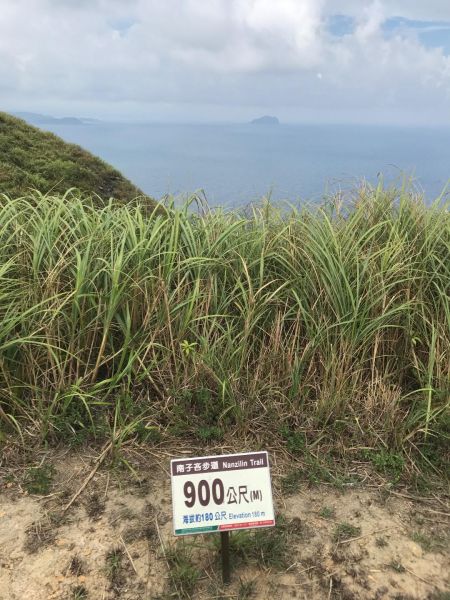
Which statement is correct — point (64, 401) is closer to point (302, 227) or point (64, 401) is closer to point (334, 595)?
point (334, 595)

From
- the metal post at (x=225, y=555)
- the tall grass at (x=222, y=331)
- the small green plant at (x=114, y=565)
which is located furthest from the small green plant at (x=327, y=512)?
the small green plant at (x=114, y=565)

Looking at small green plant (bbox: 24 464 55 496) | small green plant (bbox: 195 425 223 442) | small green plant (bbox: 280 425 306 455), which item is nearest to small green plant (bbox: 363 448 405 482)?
small green plant (bbox: 280 425 306 455)

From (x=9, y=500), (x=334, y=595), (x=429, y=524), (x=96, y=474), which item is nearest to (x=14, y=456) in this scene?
(x=9, y=500)

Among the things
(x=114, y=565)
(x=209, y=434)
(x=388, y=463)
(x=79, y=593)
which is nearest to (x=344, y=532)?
(x=388, y=463)

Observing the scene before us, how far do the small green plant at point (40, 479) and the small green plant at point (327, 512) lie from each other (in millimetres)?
1221

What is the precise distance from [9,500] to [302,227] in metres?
2.19

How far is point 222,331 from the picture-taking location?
2.70 metres

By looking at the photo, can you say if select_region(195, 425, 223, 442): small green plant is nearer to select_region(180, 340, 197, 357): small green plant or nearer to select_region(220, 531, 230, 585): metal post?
select_region(180, 340, 197, 357): small green plant

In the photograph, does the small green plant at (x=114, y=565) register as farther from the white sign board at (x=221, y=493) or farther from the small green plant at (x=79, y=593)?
the white sign board at (x=221, y=493)

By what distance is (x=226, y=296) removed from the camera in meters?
2.86

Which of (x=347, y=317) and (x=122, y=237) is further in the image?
(x=122, y=237)

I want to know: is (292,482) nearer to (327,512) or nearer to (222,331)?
(327,512)

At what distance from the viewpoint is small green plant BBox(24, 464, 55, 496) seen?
2.17m

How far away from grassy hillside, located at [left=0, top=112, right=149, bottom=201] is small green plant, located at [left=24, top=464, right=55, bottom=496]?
586cm
